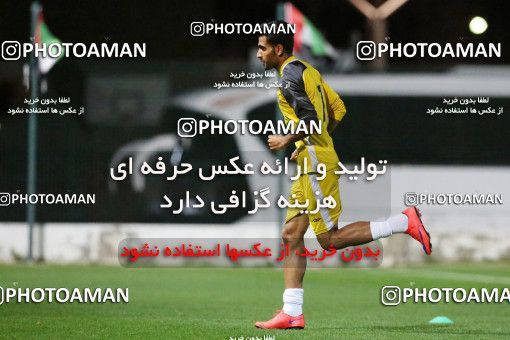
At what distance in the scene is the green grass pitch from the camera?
34.4 ft

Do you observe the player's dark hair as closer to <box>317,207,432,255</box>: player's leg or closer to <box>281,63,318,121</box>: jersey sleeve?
<box>281,63,318,121</box>: jersey sleeve

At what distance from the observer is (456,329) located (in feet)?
36.0

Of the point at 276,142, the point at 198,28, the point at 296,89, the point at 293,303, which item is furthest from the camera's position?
the point at 198,28

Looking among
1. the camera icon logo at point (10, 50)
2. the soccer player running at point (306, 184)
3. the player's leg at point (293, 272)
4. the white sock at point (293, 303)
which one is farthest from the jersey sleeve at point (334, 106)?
the camera icon logo at point (10, 50)

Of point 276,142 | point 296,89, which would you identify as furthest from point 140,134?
point 276,142

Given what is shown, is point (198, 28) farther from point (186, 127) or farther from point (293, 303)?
point (293, 303)

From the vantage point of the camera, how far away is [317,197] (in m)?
→ 10.5

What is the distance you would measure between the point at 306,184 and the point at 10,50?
3.94m

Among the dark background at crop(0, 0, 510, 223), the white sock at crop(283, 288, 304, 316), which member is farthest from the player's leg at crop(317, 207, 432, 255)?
the dark background at crop(0, 0, 510, 223)

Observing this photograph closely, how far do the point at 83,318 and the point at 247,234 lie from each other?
10387 mm

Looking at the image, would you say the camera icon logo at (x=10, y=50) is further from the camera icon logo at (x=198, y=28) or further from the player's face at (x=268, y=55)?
the player's face at (x=268, y=55)

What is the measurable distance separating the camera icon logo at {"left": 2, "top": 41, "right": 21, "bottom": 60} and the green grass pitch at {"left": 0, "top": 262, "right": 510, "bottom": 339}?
226 centimetres

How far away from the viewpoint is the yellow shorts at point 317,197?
34.5ft

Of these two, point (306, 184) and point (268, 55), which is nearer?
point (268, 55)
